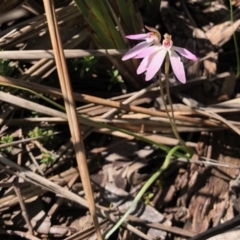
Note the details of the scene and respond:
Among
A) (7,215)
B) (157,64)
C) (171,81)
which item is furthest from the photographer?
(171,81)

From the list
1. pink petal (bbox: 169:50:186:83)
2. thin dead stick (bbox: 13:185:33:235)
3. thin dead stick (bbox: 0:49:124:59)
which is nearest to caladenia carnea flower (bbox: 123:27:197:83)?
pink petal (bbox: 169:50:186:83)

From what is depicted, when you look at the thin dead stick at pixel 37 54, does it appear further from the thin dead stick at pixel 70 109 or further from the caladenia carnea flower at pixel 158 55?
the caladenia carnea flower at pixel 158 55

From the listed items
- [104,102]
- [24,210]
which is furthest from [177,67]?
[24,210]

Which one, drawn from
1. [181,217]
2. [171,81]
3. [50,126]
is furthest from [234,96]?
[50,126]

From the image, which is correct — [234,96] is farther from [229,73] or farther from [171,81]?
[171,81]

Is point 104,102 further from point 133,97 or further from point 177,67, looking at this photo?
point 177,67

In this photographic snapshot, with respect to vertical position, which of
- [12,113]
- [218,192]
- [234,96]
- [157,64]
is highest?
[157,64]
